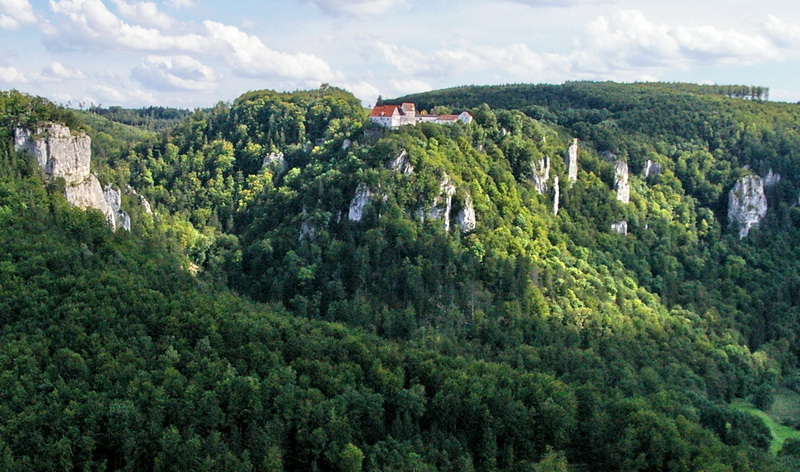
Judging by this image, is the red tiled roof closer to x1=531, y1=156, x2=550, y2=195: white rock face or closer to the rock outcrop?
x1=531, y1=156, x2=550, y2=195: white rock face

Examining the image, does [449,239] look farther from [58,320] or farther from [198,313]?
[58,320]

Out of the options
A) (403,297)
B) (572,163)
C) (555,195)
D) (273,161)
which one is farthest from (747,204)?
(273,161)

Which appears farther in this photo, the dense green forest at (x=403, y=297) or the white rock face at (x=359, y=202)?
the white rock face at (x=359, y=202)

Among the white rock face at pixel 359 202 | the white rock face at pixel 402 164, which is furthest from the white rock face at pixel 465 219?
the white rock face at pixel 359 202

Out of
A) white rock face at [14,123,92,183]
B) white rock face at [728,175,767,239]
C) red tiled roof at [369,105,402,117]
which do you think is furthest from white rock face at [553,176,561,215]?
white rock face at [14,123,92,183]

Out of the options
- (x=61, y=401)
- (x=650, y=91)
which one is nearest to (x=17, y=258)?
(x=61, y=401)

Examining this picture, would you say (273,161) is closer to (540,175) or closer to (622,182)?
(540,175)

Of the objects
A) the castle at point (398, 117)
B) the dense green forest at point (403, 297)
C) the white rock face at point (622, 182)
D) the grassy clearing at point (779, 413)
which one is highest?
the castle at point (398, 117)

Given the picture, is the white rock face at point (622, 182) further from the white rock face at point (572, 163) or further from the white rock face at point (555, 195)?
the white rock face at point (555, 195)
